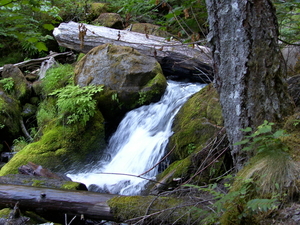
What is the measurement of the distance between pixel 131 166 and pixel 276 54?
405 centimetres

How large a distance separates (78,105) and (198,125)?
3553 mm

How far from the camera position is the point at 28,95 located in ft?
31.2

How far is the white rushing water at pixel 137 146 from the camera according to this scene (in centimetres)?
551

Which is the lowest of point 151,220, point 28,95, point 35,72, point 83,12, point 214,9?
point 151,220

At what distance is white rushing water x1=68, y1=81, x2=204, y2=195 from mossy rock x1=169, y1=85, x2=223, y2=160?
1.91 ft

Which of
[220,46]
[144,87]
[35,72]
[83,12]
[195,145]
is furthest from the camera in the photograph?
[83,12]

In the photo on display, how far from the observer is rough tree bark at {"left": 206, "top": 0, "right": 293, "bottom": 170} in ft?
8.59

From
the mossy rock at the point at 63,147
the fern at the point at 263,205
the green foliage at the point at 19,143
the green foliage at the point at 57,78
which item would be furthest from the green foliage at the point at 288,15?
the green foliage at the point at 19,143

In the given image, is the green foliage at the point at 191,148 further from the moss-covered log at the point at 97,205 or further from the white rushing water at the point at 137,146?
the moss-covered log at the point at 97,205

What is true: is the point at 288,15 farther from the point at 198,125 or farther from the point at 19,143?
the point at 19,143

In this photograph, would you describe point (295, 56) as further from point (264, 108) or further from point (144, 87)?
point (144, 87)

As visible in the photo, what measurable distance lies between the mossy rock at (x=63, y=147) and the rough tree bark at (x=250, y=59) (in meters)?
4.87

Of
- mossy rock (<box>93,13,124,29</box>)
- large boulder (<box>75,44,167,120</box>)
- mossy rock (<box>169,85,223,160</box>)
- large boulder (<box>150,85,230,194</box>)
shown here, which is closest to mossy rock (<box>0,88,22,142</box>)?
large boulder (<box>75,44,167,120</box>)

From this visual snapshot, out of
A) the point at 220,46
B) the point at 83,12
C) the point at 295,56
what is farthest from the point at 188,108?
the point at 83,12
